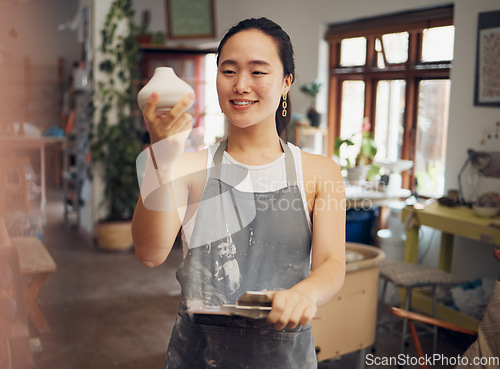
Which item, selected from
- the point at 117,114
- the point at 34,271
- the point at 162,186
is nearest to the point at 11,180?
the point at 162,186

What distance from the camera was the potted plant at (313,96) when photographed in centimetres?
464

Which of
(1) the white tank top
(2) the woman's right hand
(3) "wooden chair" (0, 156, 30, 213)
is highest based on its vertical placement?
(2) the woman's right hand

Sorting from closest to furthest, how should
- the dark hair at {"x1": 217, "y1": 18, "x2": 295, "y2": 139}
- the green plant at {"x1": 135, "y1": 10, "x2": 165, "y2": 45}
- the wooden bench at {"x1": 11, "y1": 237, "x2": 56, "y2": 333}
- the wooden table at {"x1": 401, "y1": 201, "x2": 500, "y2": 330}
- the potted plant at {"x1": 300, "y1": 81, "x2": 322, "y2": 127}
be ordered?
the dark hair at {"x1": 217, "y1": 18, "x2": 295, "y2": 139} < the wooden bench at {"x1": 11, "y1": 237, "x2": 56, "y2": 333} < the wooden table at {"x1": 401, "y1": 201, "x2": 500, "y2": 330} < the potted plant at {"x1": 300, "y1": 81, "x2": 322, "y2": 127} < the green plant at {"x1": 135, "y1": 10, "x2": 165, "y2": 45}

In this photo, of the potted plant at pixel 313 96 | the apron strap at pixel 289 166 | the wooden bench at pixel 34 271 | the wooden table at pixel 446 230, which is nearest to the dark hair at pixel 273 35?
the apron strap at pixel 289 166

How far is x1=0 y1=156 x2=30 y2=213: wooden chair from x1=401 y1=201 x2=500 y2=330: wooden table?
10.0 feet

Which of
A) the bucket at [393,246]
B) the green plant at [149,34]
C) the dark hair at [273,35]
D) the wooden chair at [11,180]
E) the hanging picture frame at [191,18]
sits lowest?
the bucket at [393,246]

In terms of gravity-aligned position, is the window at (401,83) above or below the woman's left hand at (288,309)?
above

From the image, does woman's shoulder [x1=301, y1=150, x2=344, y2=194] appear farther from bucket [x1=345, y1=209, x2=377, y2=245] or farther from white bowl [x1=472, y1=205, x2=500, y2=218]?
bucket [x1=345, y1=209, x2=377, y2=245]

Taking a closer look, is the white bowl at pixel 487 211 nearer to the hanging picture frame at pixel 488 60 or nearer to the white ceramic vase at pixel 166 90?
the hanging picture frame at pixel 488 60

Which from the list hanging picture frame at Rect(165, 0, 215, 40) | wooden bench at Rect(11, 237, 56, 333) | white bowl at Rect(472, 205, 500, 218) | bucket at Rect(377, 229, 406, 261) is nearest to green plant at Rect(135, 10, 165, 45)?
hanging picture frame at Rect(165, 0, 215, 40)

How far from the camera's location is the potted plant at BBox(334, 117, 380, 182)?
14.0 ft

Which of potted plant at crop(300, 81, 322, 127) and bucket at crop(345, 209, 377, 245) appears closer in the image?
bucket at crop(345, 209, 377, 245)

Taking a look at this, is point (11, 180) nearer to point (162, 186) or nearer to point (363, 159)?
point (162, 186)

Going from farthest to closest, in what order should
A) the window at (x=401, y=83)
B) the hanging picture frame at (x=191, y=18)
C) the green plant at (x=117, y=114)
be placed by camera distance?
the hanging picture frame at (x=191, y=18) < the green plant at (x=117, y=114) < the window at (x=401, y=83)
